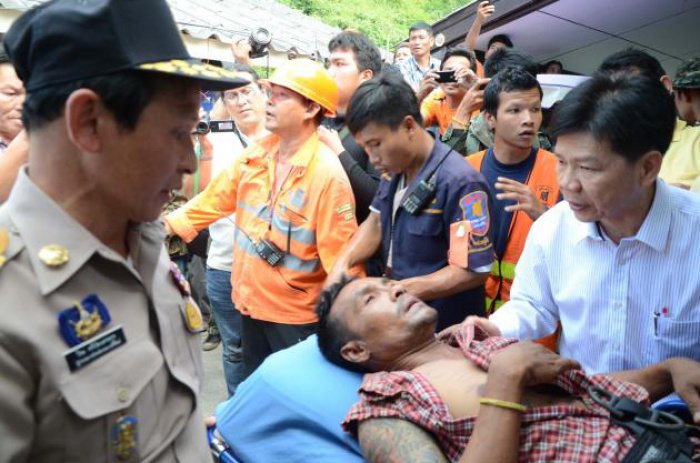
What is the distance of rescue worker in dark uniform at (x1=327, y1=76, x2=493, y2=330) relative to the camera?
8.54ft

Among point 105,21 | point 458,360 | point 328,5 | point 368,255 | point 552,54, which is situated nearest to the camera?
point 105,21

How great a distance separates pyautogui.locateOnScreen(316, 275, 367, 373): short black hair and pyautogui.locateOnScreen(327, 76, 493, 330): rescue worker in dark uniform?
0.41 m

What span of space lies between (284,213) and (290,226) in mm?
79

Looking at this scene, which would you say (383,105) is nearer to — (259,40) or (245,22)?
(259,40)

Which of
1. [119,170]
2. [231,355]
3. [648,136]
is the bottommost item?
[231,355]

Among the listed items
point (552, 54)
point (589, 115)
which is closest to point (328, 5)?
point (552, 54)

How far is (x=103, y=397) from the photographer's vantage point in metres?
1.07

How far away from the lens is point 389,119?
2758 millimetres

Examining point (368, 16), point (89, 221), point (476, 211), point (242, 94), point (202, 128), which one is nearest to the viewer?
point (89, 221)

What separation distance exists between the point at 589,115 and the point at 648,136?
0.20 metres

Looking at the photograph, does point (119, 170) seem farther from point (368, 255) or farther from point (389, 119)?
point (368, 255)

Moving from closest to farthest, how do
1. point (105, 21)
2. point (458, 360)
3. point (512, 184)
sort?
point (105, 21) < point (458, 360) < point (512, 184)

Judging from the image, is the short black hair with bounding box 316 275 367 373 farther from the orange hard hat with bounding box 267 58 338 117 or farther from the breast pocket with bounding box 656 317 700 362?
the orange hard hat with bounding box 267 58 338 117

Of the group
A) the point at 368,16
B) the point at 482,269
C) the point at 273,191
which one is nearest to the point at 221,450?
the point at 482,269
